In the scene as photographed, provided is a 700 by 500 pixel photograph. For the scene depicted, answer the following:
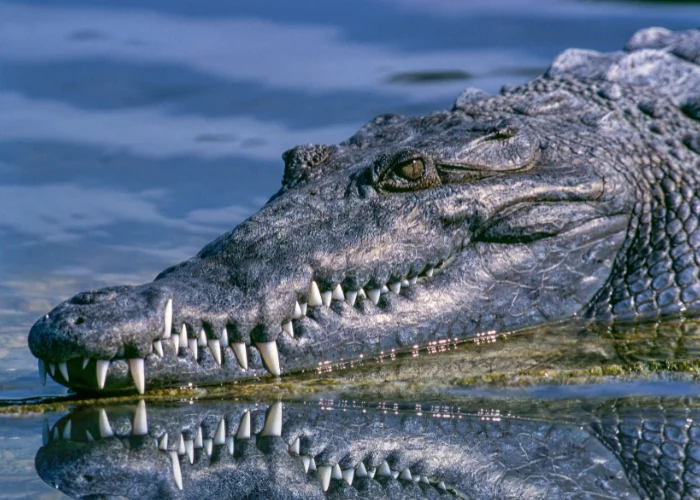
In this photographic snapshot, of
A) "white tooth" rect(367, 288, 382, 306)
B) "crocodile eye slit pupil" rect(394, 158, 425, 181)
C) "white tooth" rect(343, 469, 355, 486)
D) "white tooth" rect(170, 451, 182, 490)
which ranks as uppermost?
"crocodile eye slit pupil" rect(394, 158, 425, 181)

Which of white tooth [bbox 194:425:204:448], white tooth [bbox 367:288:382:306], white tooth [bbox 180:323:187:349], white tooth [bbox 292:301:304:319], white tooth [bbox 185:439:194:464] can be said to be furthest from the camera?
white tooth [bbox 367:288:382:306]

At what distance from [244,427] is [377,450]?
0.48 meters

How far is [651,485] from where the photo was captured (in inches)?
134

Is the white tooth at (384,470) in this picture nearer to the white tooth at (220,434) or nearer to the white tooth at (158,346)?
the white tooth at (220,434)

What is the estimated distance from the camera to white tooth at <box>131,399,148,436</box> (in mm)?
3855

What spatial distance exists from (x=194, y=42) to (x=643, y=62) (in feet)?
18.6

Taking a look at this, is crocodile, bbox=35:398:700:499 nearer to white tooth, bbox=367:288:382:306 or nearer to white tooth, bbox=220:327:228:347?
white tooth, bbox=220:327:228:347

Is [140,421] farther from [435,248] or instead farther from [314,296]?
[435,248]

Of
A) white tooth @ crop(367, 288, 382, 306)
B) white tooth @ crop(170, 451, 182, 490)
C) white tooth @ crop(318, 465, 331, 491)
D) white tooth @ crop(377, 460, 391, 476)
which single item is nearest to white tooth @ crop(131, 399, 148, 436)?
white tooth @ crop(170, 451, 182, 490)

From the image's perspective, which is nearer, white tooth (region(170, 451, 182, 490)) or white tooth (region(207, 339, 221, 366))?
white tooth (region(170, 451, 182, 490))

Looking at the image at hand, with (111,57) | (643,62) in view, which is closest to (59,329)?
(643,62)

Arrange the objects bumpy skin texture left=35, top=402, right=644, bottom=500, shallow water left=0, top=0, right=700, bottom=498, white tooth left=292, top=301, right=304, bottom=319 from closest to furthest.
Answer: bumpy skin texture left=35, top=402, right=644, bottom=500
white tooth left=292, top=301, right=304, bottom=319
shallow water left=0, top=0, right=700, bottom=498

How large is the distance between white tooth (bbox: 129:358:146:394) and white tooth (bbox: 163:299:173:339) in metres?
0.12

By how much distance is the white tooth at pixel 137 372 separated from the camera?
163 inches
